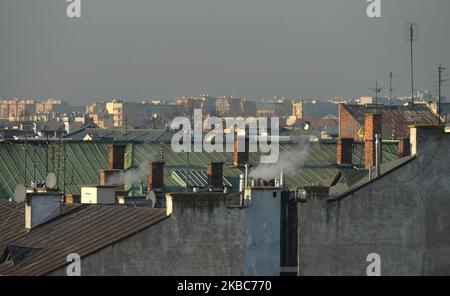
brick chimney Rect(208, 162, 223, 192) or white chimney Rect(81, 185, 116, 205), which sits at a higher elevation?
brick chimney Rect(208, 162, 223, 192)

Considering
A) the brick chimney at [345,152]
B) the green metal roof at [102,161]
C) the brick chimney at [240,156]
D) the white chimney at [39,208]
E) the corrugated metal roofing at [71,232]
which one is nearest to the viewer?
the corrugated metal roofing at [71,232]

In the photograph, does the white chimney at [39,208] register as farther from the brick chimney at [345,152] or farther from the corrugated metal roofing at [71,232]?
the brick chimney at [345,152]

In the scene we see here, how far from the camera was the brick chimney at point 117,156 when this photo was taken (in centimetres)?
8050

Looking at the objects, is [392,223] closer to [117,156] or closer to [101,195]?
[101,195]

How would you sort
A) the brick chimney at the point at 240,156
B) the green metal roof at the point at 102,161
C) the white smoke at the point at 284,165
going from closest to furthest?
the white smoke at the point at 284,165
the green metal roof at the point at 102,161
the brick chimney at the point at 240,156

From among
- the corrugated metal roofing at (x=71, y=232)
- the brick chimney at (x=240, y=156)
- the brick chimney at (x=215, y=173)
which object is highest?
the brick chimney at (x=240, y=156)

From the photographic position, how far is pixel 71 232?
52.8m

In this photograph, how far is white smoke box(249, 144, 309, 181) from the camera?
74250 mm

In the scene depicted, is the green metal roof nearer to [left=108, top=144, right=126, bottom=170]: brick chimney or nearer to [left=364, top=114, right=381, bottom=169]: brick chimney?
[left=364, top=114, right=381, bottom=169]: brick chimney

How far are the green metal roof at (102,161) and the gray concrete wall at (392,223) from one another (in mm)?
26644

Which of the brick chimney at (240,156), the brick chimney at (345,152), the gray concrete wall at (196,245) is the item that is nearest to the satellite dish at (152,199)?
the gray concrete wall at (196,245)

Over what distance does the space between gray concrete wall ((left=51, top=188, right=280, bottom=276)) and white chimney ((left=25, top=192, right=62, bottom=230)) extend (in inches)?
381

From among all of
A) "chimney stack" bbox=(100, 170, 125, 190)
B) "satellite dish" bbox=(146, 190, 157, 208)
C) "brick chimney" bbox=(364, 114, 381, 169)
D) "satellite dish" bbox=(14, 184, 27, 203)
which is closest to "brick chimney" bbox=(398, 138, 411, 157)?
"brick chimney" bbox=(364, 114, 381, 169)

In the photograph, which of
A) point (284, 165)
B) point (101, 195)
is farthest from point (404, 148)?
point (101, 195)
